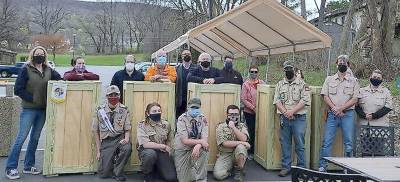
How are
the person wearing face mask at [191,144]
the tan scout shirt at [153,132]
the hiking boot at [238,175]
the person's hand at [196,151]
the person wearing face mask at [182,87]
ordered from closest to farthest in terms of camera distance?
the person's hand at [196,151] < the person wearing face mask at [191,144] < the tan scout shirt at [153,132] < the hiking boot at [238,175] < the person wearing face mask at [182,87]

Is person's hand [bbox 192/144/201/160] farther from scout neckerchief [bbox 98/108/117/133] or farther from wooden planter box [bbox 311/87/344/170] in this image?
wooden planter box [bbox 311/87/344/170]

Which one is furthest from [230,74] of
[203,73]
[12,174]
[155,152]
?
[12,174]

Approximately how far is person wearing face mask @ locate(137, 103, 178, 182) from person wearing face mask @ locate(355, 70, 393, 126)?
9.84 ft

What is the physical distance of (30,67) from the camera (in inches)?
253

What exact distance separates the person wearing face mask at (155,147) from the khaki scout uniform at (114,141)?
26 cm

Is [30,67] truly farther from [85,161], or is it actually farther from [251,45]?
[251,45]

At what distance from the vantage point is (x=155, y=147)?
20.8 feet

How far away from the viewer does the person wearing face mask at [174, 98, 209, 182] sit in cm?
629

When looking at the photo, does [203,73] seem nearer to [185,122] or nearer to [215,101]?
[215,101]

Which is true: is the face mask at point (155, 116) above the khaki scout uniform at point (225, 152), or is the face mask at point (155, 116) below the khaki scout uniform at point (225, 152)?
above

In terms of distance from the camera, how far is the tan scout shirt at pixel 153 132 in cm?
641

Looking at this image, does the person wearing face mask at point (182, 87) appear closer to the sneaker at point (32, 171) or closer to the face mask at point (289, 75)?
the face mask at point (289, 75)

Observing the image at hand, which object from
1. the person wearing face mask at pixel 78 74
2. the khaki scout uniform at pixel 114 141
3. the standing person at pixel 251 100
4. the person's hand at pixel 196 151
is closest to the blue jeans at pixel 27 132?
the person wearing face mask at pixel 78 74

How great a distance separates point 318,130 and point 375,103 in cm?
97
